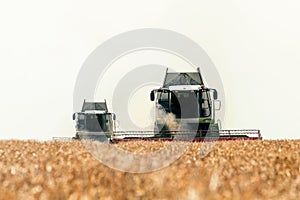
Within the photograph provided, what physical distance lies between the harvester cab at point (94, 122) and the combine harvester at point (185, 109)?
22.6ft

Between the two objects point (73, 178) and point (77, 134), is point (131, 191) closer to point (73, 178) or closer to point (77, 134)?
point (73, 178)

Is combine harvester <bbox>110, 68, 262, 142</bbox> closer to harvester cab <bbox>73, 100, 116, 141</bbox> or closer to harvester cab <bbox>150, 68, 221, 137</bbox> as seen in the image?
harvester cab <bbox>150, 68, 221, 137</bbox>

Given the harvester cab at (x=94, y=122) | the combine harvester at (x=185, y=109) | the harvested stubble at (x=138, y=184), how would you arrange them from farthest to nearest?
the harvester cab at (x=94, y=122), the combine harvester at (x=185, y=109), the harvested stubble at (x=138, y=184)

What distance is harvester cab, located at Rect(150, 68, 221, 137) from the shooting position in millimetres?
24828

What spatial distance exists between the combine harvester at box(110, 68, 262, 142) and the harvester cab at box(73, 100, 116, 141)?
22.6ft

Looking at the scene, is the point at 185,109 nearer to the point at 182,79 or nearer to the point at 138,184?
A: the point at 182,79

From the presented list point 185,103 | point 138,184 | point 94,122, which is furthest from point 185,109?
point 138,184

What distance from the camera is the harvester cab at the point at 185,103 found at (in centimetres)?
2483

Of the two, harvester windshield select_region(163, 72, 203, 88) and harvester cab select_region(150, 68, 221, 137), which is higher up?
harvester windshield select_region(163, 72, 203, 88)

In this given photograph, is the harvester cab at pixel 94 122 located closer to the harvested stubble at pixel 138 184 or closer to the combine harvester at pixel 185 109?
the combine harvester at pixel 185 109

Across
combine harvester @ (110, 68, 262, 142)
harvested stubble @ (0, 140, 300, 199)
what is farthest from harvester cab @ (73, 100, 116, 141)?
harvested stubble @ (0, 140, 300, 199)

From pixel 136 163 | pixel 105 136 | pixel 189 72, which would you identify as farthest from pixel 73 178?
pixel 105 136

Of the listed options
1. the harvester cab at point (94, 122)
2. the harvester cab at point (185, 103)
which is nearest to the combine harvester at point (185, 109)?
the harvester cab at point (185, 103)

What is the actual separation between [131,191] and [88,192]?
0.56 meters
